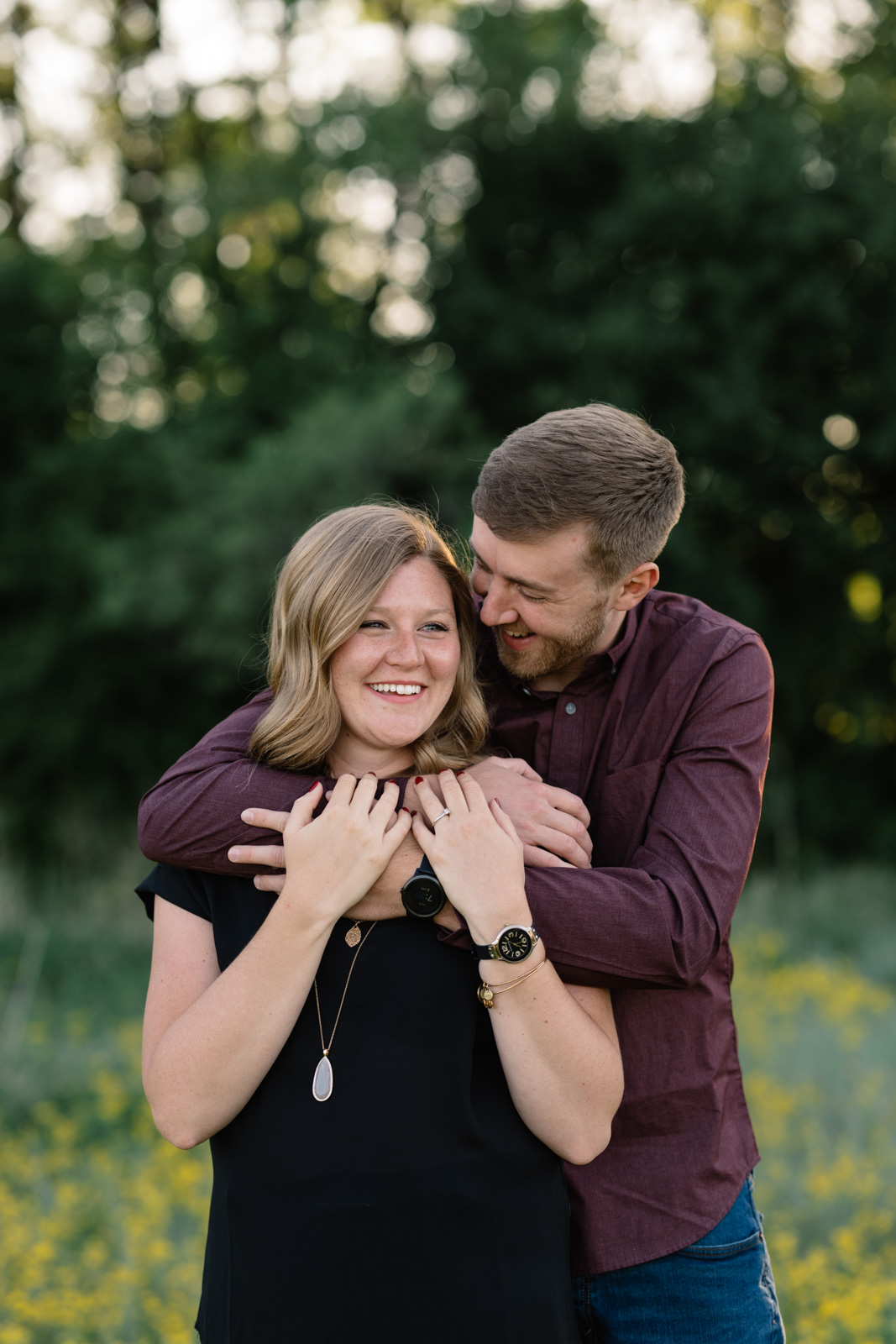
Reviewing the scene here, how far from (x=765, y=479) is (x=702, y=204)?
2.54 m

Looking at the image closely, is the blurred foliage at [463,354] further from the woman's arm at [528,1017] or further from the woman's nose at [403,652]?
the woman's arm at [528,1017]

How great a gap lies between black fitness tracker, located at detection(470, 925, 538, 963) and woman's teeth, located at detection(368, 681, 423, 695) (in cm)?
52

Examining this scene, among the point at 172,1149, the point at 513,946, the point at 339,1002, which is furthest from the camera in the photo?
the point at 172,1149

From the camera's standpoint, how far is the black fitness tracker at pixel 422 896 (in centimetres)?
188

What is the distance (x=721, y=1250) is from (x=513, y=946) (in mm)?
848

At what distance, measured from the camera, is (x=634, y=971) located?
187 cm

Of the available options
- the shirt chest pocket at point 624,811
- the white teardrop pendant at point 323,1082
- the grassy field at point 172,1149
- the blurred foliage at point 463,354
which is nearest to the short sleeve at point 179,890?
the white teardrop pendant at point 323,1082

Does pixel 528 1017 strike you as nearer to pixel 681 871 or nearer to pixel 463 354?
pixel 681 871

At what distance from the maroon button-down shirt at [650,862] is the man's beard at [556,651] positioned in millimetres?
48

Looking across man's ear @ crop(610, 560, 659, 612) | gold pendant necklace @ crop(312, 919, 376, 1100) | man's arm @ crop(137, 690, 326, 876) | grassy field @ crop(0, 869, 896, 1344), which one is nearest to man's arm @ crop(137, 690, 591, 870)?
man's arm @ crop(137, 690, 326, 876)

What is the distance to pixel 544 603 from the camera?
2.32 meters

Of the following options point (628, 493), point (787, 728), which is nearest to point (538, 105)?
point (787, 728)

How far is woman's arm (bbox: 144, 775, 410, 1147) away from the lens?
179cm

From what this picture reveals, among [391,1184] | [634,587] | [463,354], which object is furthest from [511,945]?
[463,354]
